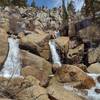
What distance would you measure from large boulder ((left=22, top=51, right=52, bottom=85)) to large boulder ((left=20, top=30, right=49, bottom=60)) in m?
0.65

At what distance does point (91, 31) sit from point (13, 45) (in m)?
5.81

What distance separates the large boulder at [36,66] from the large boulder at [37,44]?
2.12ft

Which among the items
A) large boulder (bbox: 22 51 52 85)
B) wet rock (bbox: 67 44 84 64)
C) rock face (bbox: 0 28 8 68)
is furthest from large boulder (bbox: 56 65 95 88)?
wet rock (bbox: 67 44 84 64)

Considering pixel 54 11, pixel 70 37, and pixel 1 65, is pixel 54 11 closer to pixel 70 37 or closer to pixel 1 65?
pixel 70 37

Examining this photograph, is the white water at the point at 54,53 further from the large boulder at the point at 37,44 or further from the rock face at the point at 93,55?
the rock face at the point at 93,55

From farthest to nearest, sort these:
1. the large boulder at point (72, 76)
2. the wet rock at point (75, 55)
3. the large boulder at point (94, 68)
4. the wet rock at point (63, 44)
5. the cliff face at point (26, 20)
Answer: the cliff face at point (26, 20), the wet rock at point (63, 44), the wet rock at point (75, 55), the large boulder at point (94, 68), the large boulder at point (72, 76)

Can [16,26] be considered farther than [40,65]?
Yes

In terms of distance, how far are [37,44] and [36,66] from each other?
1.87 metres

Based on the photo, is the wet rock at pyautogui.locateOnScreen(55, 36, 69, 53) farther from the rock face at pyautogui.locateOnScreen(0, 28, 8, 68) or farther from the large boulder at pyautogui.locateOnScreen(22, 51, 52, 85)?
the rock face at pyautogui.locateOnScreen(0, 28, 8, 68)

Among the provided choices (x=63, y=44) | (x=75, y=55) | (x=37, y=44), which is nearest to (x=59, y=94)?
(x=37, y=44)

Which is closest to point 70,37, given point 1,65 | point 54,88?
point 1,65

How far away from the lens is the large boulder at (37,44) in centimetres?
2183

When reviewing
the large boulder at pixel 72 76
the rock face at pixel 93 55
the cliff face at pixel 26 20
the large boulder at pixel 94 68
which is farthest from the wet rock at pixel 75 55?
the cliff face at pixel 26 20

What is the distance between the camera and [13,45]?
73.6 ft
